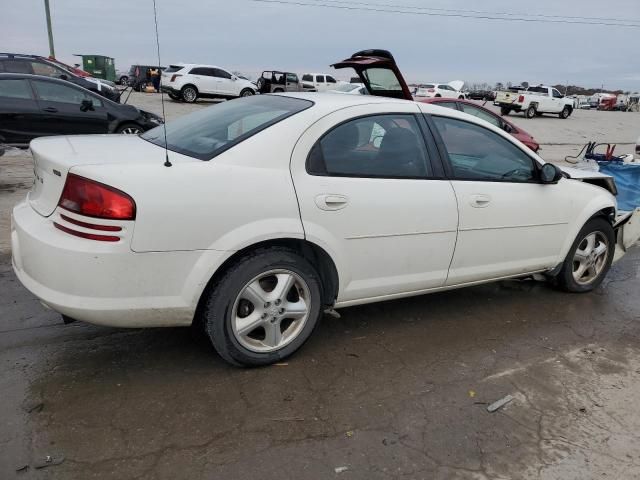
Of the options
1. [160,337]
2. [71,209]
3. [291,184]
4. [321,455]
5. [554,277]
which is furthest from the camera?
[554,277]

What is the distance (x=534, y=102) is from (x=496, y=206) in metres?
30.3

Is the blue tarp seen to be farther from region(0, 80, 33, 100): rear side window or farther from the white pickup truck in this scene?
the white pickup truck

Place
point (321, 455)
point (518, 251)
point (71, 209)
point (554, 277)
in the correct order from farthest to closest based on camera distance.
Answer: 1. point (554, 277)
2. point (518, 251)
3. point (71, 209)
4. point (321, 455)

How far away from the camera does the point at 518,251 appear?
3.97m

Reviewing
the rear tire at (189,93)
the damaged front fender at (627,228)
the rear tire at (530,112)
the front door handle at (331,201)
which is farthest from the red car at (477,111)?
the rear tire at (530,112)

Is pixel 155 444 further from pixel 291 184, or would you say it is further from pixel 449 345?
pixel 449 345

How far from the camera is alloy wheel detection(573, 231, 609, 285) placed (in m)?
4.56

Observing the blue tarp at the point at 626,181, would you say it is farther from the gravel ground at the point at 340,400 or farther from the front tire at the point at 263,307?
the front tire at the point at 263,307

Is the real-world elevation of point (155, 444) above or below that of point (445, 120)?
below

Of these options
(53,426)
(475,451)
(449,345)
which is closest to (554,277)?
(449,345)

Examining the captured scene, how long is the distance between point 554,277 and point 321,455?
2983 mm

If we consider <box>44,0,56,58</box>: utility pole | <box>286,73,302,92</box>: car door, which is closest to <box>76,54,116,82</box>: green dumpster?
<box>44,0,56,58</box>: utility pole

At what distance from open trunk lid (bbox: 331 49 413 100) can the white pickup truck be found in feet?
94.1

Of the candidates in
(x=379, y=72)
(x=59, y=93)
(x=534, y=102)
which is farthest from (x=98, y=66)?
(x=379, y=72)
